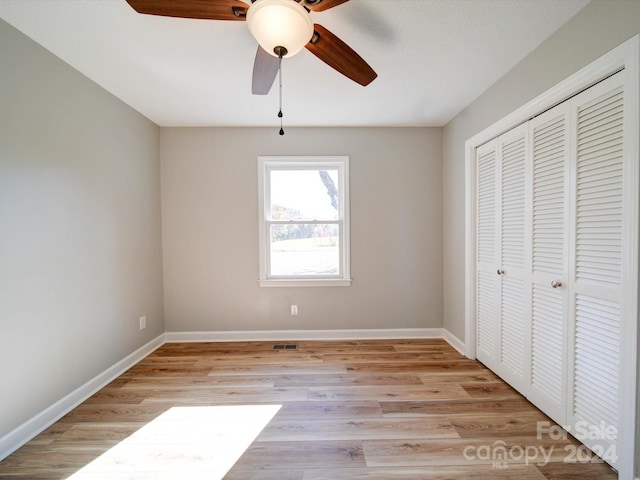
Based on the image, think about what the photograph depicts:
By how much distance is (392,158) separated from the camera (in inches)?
120

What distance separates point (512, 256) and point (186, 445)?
8.45 ft

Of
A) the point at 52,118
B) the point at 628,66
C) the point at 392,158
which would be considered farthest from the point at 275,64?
the point at 392,158

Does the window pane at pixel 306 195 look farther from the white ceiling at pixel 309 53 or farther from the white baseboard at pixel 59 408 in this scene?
the white baseboard at pixel 59 408

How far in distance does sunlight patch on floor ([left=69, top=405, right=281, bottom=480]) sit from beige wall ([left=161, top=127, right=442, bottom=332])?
4.12ft

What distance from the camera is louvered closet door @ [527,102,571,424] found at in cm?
162

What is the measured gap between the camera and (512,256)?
→ 6.75ft

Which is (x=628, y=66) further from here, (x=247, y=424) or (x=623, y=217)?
(x=247, y=424)

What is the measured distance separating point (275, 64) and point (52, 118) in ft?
5.17

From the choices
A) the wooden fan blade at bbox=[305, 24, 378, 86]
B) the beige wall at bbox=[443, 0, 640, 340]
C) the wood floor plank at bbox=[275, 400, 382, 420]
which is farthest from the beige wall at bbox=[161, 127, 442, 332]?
the wooden fan blade at bbox=[305, 24, 378, 86]

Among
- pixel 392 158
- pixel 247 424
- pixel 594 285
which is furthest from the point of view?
pixel 392 158

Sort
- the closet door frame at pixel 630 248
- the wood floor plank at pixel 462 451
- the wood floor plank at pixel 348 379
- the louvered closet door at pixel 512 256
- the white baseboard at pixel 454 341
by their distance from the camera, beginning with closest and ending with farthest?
the closet door frame at pixel 630 248, the wood floor plank at pixel 462 451, the louvered closet door at pixel 512 256, the wood floor plank at pixel 348 379, the white baseboard at pixel 454 341

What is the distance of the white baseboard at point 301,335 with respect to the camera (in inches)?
119

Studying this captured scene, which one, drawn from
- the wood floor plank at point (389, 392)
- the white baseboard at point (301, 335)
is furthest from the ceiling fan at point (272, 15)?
the white baseboard at point (301, 335)

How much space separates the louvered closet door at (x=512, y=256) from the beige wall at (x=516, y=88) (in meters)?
0.29
